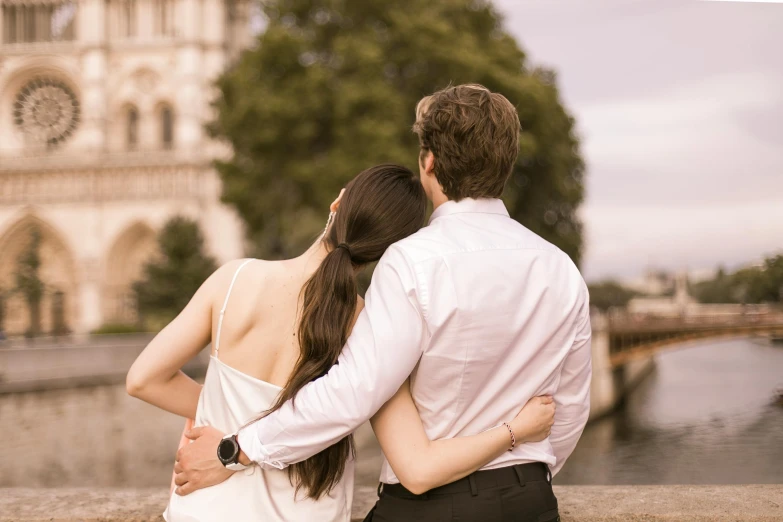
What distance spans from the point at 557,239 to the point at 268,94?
7.30m

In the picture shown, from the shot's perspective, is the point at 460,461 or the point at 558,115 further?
the point at 558,115

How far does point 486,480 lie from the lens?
5.12 ft

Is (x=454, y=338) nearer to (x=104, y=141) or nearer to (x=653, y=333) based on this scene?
(x=653, y=333)

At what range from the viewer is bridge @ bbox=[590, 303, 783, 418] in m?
20.2

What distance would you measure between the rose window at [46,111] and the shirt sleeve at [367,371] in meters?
35.8

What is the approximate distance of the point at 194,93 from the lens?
3316 centimetres

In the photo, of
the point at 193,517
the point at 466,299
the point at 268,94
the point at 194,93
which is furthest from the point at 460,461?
the point at 194,93

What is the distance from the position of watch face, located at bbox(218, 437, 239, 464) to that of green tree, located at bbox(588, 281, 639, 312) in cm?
2624

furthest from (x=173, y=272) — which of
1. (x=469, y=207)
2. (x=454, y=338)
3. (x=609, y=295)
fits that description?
(x=454, y=338)

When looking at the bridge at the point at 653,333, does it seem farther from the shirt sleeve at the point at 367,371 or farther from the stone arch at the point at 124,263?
the shirt sleeve at the point at 367,371

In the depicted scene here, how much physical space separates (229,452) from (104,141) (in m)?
34.5

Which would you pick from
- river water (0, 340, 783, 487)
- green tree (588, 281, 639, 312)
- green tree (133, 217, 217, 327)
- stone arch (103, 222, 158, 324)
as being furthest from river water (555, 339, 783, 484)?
stone arch (103, 222, 158, 324)

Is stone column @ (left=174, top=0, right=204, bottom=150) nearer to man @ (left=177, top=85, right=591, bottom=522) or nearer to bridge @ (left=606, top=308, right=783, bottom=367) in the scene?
bridge @ (left=606, top=308, right=783, bottom=367)

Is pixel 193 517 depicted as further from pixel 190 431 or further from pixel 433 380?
pixel 433 380
